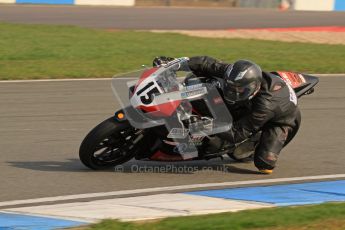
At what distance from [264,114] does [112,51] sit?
11.4 m

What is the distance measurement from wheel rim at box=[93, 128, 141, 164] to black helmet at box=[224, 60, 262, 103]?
0.96m

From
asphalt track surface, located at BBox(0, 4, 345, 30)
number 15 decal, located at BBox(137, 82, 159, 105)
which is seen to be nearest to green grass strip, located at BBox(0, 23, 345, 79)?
asphalt track surface, located at BBox(0, 4, 345, 30)

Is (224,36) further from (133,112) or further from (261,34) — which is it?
(133,112)

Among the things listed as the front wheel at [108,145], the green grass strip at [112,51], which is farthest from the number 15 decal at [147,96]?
the green grass strip at [112,51]

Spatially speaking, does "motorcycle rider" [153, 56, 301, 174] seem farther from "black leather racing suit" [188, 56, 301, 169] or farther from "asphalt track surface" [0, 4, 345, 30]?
"asphalt track surface" [0, 4, 345, 30]

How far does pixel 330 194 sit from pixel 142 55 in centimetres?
1149

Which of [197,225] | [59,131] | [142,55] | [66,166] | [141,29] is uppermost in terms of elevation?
[141,29]

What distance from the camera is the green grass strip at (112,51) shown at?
51.2 ft

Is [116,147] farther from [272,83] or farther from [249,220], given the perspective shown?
[249,220]

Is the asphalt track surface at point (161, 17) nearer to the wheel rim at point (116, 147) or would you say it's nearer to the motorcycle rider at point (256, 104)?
the motorcycle rider at point (256, 104)

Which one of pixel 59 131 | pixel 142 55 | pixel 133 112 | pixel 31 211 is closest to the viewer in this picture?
pixel 31 211

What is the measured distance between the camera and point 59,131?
33.0 feet

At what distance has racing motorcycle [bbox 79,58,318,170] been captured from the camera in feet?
24.5

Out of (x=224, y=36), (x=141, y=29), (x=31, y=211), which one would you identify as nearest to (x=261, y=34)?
(x=224, y=36)
